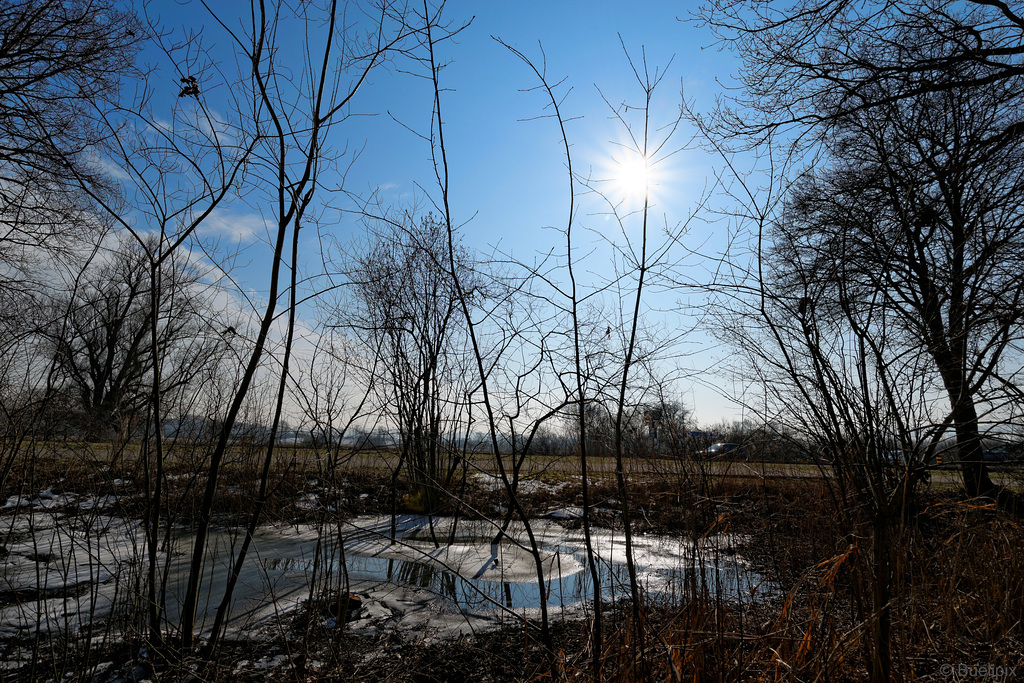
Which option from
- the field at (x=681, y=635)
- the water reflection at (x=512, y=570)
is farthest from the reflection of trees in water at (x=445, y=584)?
the field at (x=681, y=635)

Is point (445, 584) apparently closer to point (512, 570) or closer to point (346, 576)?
point (512, 570)

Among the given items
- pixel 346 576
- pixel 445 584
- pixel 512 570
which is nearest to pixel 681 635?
pixel 346 576

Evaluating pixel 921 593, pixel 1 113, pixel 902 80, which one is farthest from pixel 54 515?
pixel 1 113

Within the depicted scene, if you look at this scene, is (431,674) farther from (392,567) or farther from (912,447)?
(392,567)

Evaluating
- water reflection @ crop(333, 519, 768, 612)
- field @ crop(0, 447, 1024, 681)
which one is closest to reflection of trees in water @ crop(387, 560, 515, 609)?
water reflection @ crop(333, 519, 768, 612)

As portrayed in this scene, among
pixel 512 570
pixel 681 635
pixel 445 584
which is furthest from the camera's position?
pixel 512 570

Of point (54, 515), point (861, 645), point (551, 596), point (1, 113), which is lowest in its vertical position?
point (551, 596)

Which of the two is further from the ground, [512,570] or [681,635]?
[681,635]

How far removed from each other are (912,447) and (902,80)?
15.7 ft

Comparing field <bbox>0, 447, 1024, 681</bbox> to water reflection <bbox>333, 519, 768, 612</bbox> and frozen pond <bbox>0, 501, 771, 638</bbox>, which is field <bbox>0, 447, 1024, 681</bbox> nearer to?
frozen pond <bbox>0, 501, 771, 638</bbox>

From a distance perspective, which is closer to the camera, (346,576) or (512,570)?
(346,576)

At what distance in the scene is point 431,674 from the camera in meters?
3.18

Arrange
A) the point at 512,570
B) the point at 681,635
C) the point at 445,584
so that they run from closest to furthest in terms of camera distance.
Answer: the point at 681,635
the point at 445,584
the point at 512,570

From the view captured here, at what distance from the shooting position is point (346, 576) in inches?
106
